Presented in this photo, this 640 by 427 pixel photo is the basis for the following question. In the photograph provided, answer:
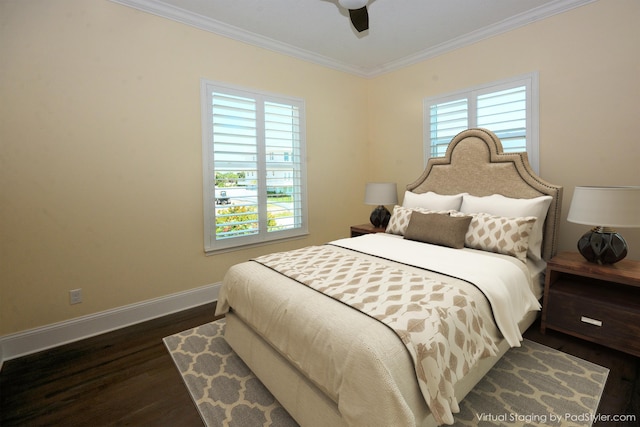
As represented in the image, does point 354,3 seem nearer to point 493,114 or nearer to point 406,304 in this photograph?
point 406,304

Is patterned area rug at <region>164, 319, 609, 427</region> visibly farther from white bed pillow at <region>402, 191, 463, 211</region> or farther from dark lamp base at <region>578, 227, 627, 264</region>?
white bed pillow at <region>402, 191, 463, 211</region>

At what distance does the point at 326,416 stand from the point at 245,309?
33.2 inches

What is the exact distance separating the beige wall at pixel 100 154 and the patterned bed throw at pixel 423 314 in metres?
1.46

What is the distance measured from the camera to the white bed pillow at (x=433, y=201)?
315 cm

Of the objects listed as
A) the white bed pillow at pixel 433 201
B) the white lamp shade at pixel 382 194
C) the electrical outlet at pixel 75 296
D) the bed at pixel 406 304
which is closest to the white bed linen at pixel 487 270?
the bed at pixel 406 304

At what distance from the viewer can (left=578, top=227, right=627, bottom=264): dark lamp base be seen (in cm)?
225

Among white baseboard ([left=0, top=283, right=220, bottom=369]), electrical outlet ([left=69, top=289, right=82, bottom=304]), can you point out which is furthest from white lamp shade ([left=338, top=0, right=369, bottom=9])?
electrical outlet ([left=69, top=289, right=82, bottom=304])

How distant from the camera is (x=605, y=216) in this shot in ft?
7.04

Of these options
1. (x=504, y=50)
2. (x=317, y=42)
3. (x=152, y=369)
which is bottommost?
(x=152, y=369)

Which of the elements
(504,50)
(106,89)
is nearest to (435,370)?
(106,89)

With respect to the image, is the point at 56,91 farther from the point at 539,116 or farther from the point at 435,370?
the point at 539,116

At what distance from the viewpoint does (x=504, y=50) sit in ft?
10.3

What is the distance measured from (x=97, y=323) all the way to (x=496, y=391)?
2.98m

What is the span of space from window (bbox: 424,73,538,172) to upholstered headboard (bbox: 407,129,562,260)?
184 mm
